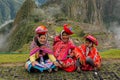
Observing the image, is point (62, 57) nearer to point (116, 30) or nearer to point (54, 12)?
point (54, 12)

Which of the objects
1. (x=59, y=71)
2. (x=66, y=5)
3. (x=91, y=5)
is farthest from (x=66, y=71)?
(x=91, y=5)

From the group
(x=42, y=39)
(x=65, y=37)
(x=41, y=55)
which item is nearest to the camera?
(x=42, y=39)

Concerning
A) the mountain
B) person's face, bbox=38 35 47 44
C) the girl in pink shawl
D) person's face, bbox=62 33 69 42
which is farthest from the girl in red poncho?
the mountain

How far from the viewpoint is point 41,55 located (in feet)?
35.6

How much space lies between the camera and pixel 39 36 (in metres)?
10.8

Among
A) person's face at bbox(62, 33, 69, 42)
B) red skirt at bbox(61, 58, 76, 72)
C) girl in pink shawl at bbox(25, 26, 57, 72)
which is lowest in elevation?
red skirt at bbox(61, 58, 76, 72)

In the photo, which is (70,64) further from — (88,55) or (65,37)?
(65,37)

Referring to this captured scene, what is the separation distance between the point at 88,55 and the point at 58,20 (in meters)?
48.2

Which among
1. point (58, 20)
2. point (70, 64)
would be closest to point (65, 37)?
point (70, 64)

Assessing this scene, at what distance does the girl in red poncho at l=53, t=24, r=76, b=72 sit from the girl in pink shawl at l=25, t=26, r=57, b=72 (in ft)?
1.13

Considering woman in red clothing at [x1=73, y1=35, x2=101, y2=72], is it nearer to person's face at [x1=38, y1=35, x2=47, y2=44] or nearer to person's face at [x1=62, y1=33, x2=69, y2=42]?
person's face at [x1=62, y1=33, x2=69, y2=42]

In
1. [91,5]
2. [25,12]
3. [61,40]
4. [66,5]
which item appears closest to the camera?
[61,40]

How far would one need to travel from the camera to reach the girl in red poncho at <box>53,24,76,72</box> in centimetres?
1084

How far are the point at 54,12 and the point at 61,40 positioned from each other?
2686 inches
